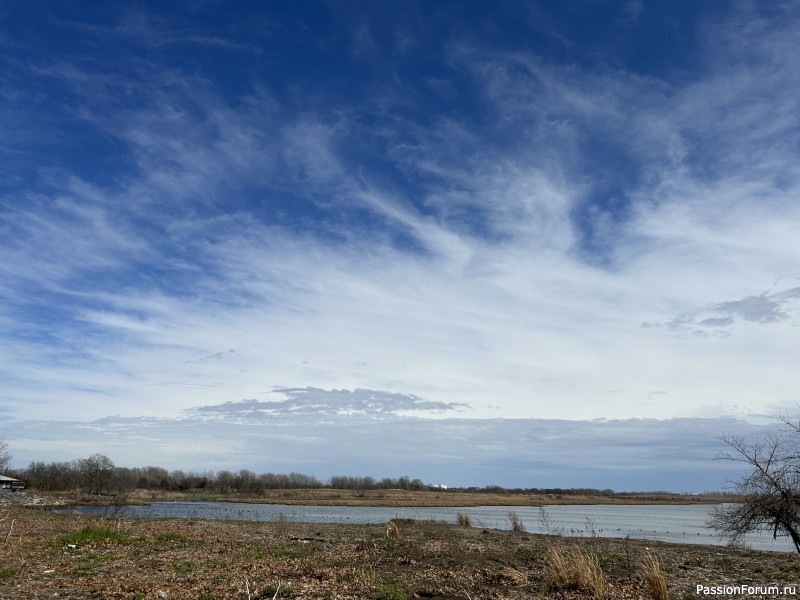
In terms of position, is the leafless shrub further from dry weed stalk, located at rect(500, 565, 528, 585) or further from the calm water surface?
dry weed stalk, located at rect(500, 565, 528, 585)

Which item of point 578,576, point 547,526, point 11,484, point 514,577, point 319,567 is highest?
point 578,576

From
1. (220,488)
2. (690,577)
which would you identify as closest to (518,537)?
(690,577)

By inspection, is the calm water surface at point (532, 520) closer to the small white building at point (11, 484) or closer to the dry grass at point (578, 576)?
the small white building at point (11, 484)

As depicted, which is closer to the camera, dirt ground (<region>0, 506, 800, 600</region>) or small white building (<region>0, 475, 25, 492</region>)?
dirt ground (<region>0, 506, 800, 600</region>)

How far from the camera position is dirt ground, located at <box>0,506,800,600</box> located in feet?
48.0

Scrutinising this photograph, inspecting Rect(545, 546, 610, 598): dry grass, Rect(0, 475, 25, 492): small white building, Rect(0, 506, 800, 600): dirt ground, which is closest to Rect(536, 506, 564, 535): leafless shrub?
Rect(0, 506, 800, 600): dirt ground

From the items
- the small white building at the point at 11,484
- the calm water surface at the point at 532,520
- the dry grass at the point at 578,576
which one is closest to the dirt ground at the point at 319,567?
the dry grass at the point at 578,576

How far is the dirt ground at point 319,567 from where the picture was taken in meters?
14.6

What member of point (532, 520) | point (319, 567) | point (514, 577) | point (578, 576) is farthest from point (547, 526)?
point (532, 520)

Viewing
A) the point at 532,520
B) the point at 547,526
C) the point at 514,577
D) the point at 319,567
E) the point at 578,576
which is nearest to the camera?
the point at 578,576

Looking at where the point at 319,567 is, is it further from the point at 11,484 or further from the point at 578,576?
the point at 11,484

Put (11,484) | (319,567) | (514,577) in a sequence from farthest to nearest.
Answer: (11,484) < (319,567) < (514,577)

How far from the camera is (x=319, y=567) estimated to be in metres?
18.8

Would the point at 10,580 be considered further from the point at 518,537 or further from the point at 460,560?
the point at 518,537
